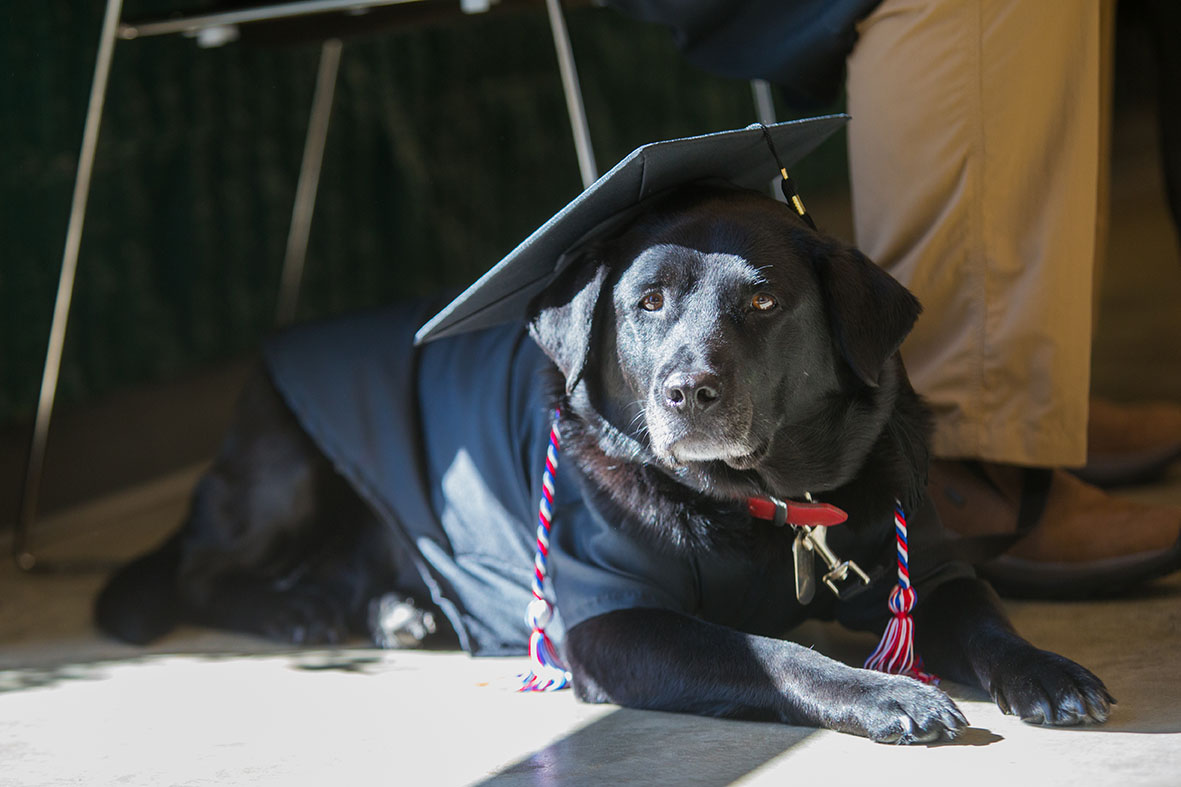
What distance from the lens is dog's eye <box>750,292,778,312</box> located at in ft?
6.63

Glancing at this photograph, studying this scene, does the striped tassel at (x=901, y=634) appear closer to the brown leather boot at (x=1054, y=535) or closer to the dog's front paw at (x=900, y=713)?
the dog's front paw at (x=900, y=713)

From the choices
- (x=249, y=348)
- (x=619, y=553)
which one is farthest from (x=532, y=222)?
(x=619, y=553)

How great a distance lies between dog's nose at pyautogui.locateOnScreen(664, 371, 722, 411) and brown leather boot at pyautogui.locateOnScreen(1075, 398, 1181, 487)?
145 centimetres

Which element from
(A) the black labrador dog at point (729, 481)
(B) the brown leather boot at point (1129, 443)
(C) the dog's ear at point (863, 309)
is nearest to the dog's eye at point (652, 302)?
(A) the black labrador dog at point (729, 481)

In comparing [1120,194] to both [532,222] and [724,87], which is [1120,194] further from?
[532,222]

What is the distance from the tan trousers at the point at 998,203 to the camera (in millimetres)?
2367

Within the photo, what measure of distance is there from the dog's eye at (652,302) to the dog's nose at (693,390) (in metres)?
0.17

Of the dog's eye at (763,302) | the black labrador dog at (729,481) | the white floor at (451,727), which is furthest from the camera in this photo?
the dog's eye at (763,302)

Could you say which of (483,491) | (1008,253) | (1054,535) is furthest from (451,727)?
(1008,253)

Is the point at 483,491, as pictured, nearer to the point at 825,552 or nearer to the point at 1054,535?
the point at 825,552

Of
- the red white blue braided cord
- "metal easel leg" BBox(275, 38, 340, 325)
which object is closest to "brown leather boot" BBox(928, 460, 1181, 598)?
the red white blue braided cord

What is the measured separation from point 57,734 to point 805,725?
1206mm

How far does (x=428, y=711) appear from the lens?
6.99 ft

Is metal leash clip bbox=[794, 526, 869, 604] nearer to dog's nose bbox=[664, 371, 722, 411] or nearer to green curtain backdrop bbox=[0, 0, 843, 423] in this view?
dog's nose bbox=[664, 371, 722, 411]
